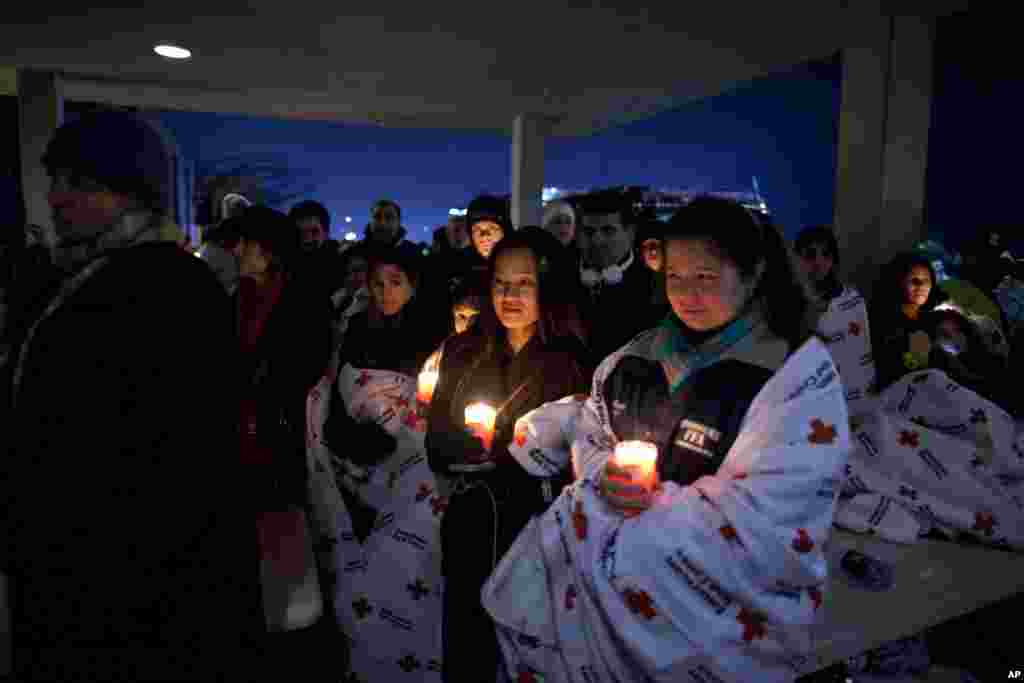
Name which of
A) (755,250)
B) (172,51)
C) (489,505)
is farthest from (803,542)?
(172,51)

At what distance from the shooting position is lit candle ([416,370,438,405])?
2.83 metres

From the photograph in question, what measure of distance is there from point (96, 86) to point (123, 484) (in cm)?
881

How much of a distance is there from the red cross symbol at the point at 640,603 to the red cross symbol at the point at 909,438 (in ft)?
4.94

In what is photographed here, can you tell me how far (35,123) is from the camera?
7.73 m

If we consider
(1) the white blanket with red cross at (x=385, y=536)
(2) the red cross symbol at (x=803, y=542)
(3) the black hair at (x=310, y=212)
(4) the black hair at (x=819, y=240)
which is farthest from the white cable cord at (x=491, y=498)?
(3) the black hair at (x=310, y=212)

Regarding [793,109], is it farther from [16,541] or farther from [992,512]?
[16,541]

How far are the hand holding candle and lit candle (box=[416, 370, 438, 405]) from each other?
55.1 inches

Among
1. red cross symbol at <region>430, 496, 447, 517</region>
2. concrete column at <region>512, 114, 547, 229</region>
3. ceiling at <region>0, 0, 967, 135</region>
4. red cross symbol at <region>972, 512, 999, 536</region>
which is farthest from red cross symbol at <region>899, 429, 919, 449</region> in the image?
concrete column at <region>512, 114, 547, 229</region>

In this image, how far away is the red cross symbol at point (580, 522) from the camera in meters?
1.67

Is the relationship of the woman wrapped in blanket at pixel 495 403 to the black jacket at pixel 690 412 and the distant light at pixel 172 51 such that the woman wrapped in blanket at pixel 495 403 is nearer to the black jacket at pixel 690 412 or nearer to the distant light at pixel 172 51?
the black jacket at pixel 690 412

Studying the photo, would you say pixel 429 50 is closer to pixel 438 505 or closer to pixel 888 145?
pixel 888 145

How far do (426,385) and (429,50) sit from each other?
4421 millimetres

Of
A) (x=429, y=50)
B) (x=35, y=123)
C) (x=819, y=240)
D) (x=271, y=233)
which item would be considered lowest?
(x=271, y=233)

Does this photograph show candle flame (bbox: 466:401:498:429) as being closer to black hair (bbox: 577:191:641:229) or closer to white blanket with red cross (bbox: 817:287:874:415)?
white blanket with red cross (bbox: 817:287:874:415)
